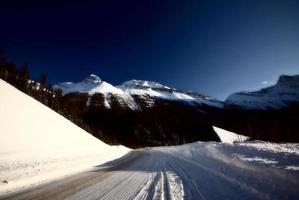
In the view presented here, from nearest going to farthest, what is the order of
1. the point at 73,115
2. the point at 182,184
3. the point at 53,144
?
the point at 182,184 → the point at 53,144 → the point at 73,115

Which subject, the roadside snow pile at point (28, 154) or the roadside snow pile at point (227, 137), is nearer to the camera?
the roadside snow pile at point (28, 154)

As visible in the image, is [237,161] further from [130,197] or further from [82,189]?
[82,189]

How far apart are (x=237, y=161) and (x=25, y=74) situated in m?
83.3

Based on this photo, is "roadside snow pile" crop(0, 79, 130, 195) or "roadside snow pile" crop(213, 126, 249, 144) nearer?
"roadside snow pile" crop(0, 79, 130, 195)

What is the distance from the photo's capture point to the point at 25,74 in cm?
7444

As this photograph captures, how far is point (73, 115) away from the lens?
269 ft

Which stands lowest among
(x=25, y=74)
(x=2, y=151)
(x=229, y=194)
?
(x=229, y=194)

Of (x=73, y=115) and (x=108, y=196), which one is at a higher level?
(x=73, y=115)

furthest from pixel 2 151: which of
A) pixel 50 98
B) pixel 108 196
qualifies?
pixel 50 98

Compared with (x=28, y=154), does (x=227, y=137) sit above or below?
above

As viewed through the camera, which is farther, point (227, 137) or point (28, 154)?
point (227, 137)

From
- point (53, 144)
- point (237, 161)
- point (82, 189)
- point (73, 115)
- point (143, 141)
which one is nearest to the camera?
point (82, 189)

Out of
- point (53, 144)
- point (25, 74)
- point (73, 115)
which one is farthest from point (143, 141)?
point (53, 144)

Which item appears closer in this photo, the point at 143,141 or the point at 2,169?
the point at 2,169
